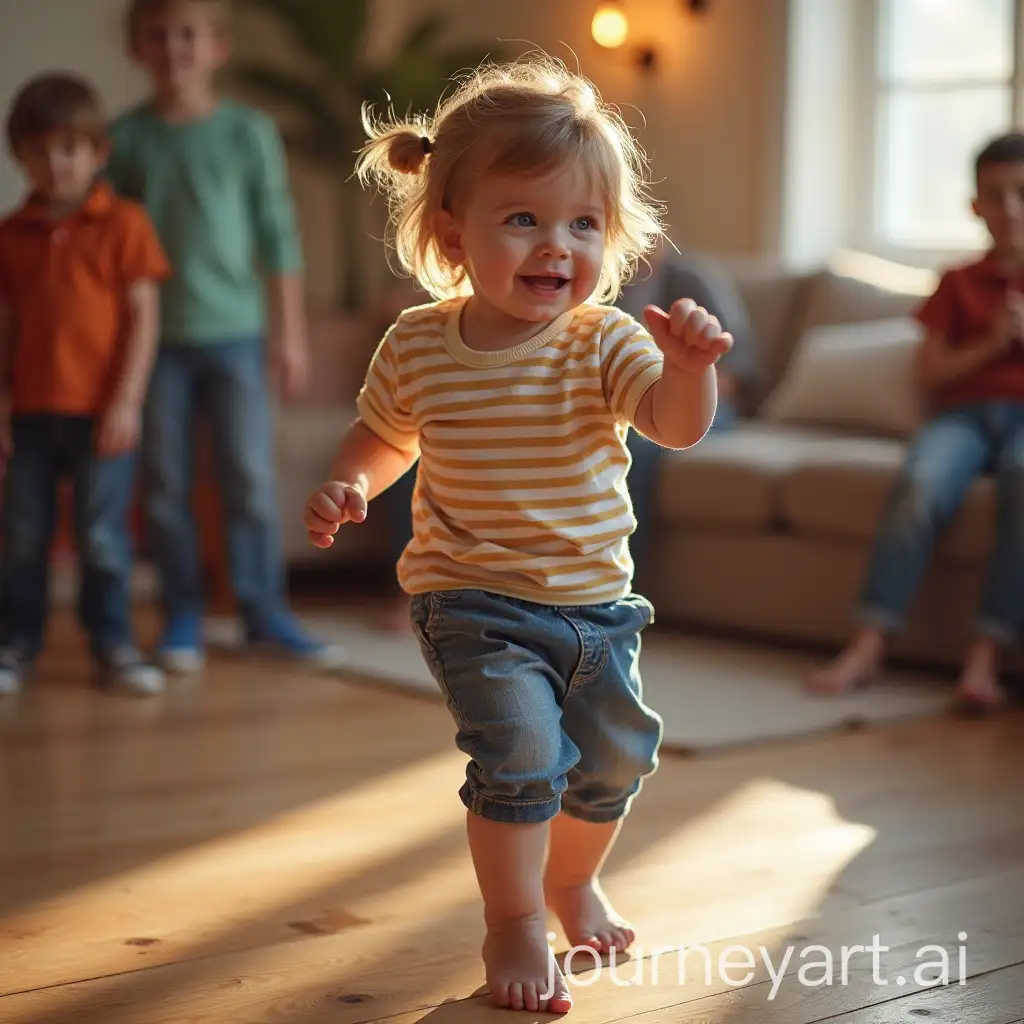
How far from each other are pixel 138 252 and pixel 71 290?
145 millimetres


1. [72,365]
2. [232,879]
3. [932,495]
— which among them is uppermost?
[72,365]

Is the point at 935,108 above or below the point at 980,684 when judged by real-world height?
above

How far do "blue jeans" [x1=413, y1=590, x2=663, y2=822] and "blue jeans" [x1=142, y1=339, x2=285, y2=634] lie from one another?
1841 mm

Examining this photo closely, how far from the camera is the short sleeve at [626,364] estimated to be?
63.6 inches

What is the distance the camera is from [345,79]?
18.2ft

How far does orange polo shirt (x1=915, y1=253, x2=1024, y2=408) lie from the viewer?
11.0ft

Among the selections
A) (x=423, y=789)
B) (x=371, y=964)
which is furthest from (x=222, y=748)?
(x=371, y=964)

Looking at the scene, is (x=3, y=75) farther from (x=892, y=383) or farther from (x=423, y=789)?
(x=423, y=789)

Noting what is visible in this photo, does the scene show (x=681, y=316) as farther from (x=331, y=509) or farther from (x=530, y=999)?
(x=530, y=999)

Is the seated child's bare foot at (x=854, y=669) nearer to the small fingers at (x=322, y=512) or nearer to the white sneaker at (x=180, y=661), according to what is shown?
the white sneaker at (x=180, y=661)

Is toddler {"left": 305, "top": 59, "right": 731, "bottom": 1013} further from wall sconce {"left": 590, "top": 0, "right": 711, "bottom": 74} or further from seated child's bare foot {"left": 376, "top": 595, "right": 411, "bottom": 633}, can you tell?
wall sconce {"left": 590, "top": 0, "right": 711, "bottom": 74}

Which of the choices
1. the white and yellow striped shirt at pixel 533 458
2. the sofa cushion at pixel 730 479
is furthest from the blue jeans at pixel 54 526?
the white and yellow striped shirt at pixel 533 458

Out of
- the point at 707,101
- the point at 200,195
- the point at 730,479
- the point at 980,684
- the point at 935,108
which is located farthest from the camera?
the point at 707,101

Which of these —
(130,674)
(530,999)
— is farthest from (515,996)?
(130,674)
